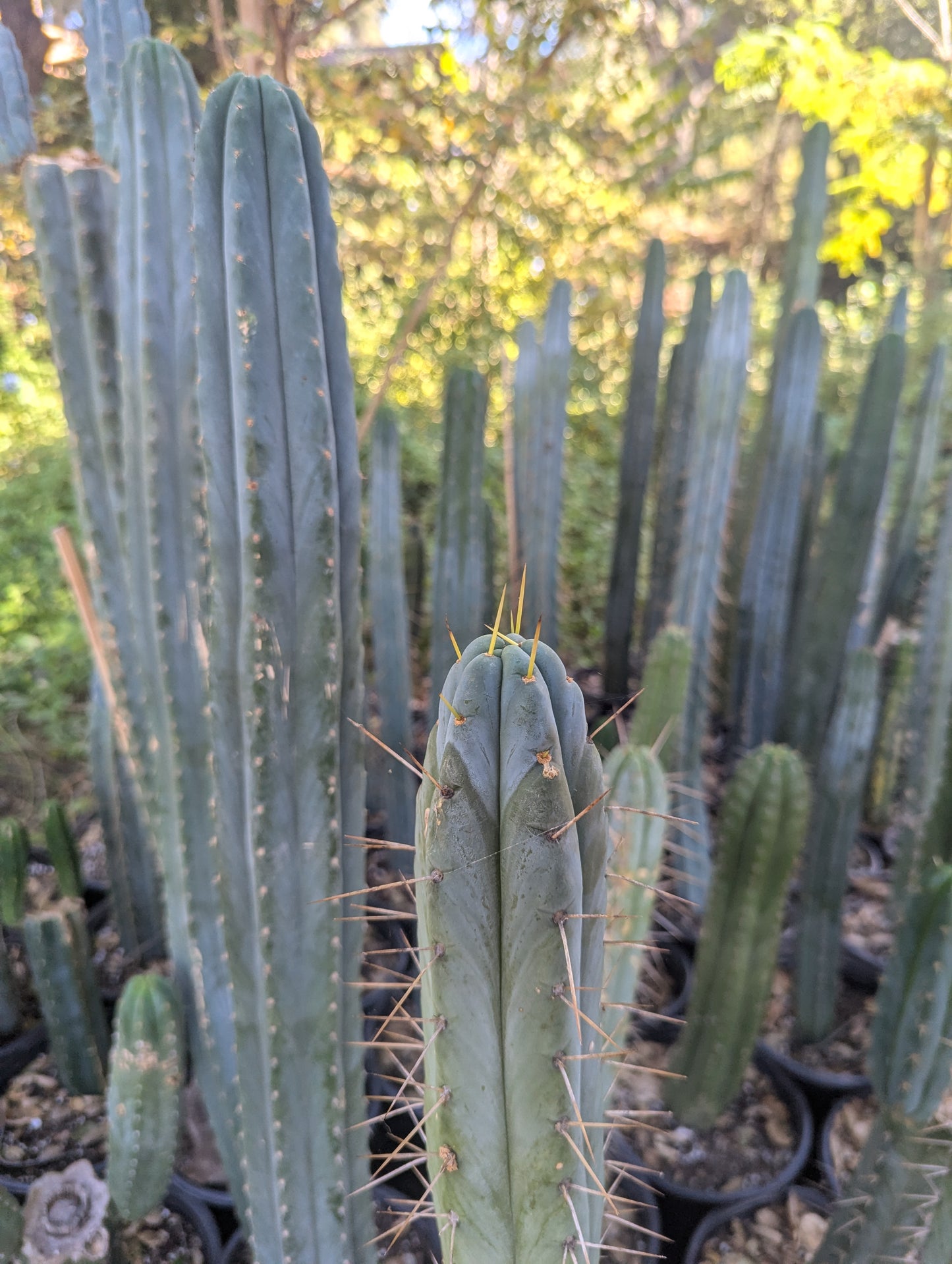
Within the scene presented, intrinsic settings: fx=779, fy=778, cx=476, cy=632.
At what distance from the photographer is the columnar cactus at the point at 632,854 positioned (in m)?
1.35

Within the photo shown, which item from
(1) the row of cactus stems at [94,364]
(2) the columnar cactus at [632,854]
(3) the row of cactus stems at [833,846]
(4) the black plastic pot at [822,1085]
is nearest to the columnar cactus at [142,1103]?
(1) the row of cactus stems at [94,364]

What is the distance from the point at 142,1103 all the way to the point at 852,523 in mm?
2107

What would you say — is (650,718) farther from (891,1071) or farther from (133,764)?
(133,764)

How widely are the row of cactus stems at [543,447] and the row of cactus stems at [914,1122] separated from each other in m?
1.42

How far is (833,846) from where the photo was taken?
1.91 metres

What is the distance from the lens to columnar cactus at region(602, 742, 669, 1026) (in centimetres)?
135

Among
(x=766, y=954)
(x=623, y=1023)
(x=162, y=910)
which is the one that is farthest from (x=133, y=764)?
(x=766, y=954)

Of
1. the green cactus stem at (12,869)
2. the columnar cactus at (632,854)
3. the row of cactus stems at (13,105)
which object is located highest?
the row of cactus stems at (13,105)

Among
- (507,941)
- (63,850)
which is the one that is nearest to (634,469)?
(63,850)

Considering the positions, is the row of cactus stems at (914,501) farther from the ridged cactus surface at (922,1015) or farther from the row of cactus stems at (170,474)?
the row of cactus stems at (170,474)

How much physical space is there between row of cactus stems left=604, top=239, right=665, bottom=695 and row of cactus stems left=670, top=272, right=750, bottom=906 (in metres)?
0.56

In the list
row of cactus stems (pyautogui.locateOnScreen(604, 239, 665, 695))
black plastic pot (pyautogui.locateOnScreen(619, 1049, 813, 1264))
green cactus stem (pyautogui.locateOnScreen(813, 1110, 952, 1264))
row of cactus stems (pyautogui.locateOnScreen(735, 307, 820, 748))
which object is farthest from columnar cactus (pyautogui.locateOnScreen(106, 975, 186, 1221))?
row of cactus stems (pyautogui.locateOnScreen(604, 239, 665, 695))

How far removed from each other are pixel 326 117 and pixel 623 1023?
3.45 meters

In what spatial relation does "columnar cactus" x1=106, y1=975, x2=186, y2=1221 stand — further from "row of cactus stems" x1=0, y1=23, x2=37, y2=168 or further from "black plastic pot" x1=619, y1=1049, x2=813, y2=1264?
"row of cactus stems" x1=0, y1=23, x2=37, y2=168
